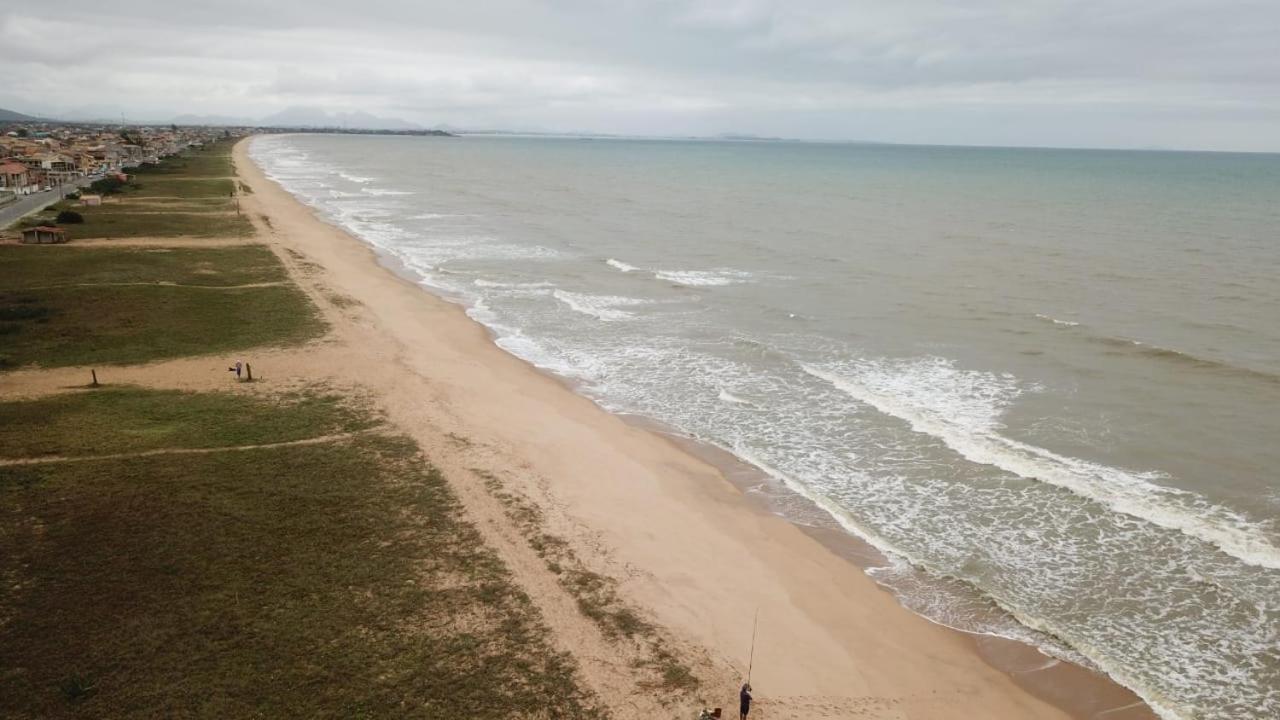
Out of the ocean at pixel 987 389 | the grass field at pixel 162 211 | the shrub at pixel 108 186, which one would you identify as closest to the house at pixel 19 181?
the shrub at pixel 108 186

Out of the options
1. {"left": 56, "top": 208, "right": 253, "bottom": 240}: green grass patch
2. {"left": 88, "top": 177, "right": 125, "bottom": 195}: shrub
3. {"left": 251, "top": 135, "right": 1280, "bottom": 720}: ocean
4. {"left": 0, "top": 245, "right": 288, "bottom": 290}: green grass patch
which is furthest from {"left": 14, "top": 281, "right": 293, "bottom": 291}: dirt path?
{"left": 88, "top": 177, "right": 125, "bottom": 195}: shrub

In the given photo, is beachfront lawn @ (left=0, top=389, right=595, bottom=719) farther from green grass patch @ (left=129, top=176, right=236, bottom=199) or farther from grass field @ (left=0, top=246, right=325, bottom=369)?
green grass patch @ (left=129, top=176, right=236, bottom=199)

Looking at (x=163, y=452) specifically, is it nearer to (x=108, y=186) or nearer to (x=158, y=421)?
(x=158, y=421)

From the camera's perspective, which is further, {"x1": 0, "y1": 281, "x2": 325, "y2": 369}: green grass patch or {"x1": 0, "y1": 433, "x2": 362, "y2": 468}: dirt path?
{"x1": 0, "y1": 281, "x2": 325, "y2": 369}: green grass patch

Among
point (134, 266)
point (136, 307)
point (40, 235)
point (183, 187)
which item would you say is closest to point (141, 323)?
point (136, 307)

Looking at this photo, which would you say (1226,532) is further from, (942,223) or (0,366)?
(942,223)

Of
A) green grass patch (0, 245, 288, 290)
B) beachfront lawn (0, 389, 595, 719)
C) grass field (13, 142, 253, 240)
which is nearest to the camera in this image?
beachfront lawn (0, 389, 595, 719)

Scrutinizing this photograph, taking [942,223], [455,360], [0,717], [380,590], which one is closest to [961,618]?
[380,590]

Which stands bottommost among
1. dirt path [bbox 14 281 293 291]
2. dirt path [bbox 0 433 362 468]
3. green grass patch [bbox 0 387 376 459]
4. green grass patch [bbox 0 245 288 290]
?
dirt path [bbox 0 433 362 468]
